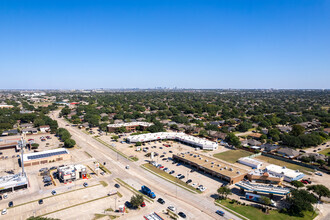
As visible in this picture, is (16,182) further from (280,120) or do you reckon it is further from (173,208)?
(280,120)

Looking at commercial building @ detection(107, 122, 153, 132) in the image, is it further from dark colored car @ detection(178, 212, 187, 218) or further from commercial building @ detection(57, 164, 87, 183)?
dark colored car @ detection(178, 212, 187, 218)

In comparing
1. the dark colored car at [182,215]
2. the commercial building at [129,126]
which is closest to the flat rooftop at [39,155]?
the commercial building at [129,126]

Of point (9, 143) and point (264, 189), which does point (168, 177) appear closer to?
point (264, 189)

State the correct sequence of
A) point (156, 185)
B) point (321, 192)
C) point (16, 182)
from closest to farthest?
1. point (321, 192)
2. point (16, 182)
3. point (156, 185)

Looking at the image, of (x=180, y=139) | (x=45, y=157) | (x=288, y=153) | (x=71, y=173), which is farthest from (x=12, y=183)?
(x=288, y=153)

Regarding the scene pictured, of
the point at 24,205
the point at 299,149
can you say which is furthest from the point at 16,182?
the point at 299,149

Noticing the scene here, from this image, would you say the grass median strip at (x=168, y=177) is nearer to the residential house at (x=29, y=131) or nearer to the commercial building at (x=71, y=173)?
the commercial building at (x=71, y=173)

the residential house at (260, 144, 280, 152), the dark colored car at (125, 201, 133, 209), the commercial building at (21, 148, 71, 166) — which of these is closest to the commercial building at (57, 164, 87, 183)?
the commercial building at (21, 148, 71, 166)
